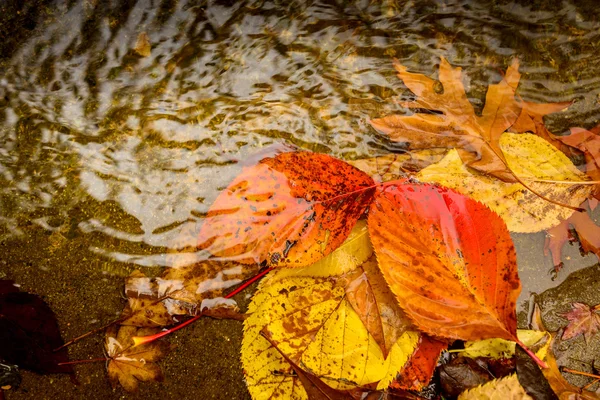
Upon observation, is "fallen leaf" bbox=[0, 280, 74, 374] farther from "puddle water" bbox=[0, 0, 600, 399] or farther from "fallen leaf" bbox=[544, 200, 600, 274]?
"fallen leaf" bbox=[544, 200, 600, 274]

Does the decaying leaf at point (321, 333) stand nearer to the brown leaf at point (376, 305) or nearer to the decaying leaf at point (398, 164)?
the brown leaf at point (376, 305)

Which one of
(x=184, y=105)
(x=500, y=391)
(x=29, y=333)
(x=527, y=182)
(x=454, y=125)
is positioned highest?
(x=184, y=105)

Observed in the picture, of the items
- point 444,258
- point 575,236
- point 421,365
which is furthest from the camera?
point 575,236

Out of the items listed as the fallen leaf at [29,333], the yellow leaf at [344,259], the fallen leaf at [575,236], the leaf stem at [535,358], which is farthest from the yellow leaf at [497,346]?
the fallen leaf at [29,333]

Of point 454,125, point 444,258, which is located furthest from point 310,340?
point 454,125

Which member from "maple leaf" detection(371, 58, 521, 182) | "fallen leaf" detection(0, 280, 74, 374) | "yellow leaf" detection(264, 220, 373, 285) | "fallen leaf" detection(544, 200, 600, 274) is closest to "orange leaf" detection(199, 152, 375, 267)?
"yellow leaf" detection(264, 220, 373, 285)

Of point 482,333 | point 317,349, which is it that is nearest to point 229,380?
point 317,349

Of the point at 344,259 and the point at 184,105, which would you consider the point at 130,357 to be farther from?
the point at 184,105

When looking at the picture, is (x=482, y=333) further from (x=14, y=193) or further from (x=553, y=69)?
(x=14, y=193)
